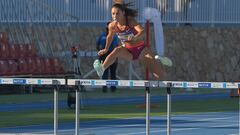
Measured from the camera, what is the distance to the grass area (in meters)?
23.4

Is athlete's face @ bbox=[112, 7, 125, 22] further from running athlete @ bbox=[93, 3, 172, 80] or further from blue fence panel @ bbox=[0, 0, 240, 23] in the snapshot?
blue fence panel @ bbox=[0, 0, 240, 23]

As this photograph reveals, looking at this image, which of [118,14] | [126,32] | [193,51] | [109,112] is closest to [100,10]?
[193,51]

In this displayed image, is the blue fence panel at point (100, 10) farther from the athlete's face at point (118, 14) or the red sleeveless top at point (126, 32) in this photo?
the red sleeveless top at point (126, 32)

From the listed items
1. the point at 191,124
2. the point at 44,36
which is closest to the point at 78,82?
the point at 191,124

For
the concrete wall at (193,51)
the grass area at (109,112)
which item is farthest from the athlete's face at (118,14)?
the concrete wall at (193,51)

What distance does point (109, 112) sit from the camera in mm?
25781

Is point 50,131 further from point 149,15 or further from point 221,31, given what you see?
point 221,31

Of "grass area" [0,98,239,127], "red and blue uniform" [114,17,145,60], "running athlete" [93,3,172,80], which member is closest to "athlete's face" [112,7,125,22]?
"running athlete" [93,3,172,80]

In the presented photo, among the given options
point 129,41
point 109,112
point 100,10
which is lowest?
point 109,112

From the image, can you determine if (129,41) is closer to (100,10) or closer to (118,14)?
(118,14)

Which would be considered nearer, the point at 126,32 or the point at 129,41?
the point at 126,32

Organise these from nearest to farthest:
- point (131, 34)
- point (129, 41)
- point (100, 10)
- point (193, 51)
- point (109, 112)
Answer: point (131, 34) < point (129, 41) < point (109, 112) < point (100, 10) < point (193, 51)

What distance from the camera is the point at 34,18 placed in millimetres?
34562

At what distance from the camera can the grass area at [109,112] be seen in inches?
920
